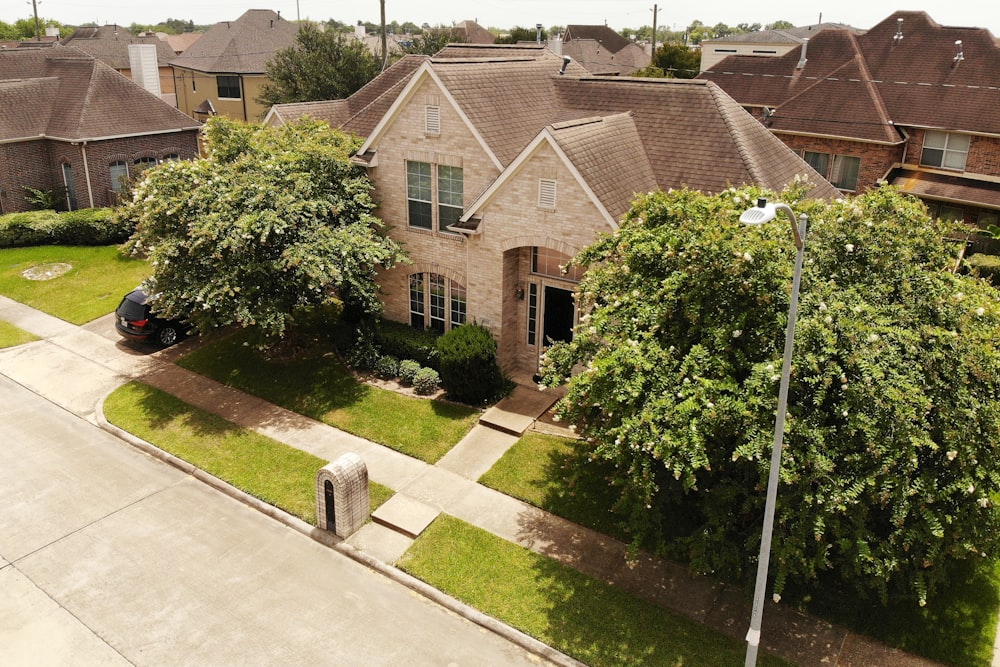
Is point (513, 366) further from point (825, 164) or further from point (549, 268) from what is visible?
point (825, 164)

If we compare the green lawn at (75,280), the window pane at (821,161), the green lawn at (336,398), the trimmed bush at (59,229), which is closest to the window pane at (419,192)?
the green lawn at (336,398)

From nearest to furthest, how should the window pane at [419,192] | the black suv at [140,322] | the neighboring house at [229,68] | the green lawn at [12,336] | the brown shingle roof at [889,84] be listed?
the window pane at [419,192] < the black suv at [140,322] < the green lawn at [12,336] < the brown shingle roof at [889,84] < the neighboring house at [229,68]

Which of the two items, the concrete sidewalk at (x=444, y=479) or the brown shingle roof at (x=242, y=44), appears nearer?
the concrete sidewalk at (x=444, y=479)

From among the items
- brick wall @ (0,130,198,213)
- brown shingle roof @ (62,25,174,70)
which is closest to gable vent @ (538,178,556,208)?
brick wall @ (0,130,198,213)

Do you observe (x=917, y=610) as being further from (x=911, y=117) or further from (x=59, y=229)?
(x=59, y=229)

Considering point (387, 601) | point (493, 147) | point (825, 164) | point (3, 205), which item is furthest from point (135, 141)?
point (825, 164)

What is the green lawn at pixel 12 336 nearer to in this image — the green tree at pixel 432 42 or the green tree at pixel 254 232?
the green tree at pixel 254 232
